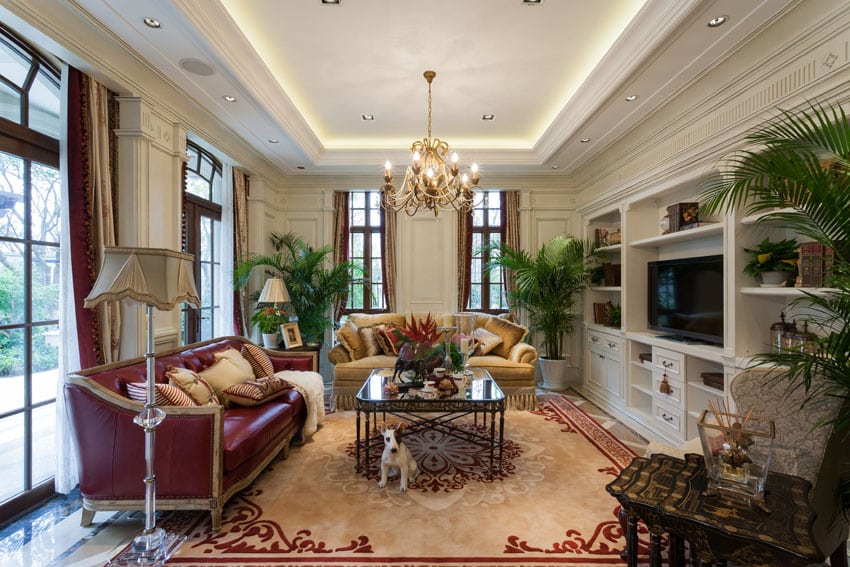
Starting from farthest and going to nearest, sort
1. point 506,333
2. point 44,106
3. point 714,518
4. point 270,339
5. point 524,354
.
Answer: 1. point 506,333
2. point 270,339
3. point 524,354
4. point 44,106
5. point 714,518

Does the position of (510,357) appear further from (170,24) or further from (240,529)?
(170,24)

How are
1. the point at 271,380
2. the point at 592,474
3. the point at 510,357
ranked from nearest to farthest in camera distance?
the point at 592,474, the point at 271,380, the point at 510,357

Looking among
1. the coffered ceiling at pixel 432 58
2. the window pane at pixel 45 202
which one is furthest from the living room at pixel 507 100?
the window pane at pixel 45 202

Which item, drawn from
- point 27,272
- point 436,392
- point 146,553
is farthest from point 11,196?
point 436,392

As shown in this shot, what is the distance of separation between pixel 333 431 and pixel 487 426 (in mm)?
1476

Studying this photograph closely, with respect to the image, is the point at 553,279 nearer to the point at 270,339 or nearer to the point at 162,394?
the point at 270,339

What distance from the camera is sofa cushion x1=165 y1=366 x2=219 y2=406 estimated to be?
2.54 m

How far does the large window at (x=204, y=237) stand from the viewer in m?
4.10

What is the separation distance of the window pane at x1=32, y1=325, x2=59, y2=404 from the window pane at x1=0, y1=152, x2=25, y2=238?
624 millimetres

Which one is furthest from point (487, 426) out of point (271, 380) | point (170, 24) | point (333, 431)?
point (170, 24)

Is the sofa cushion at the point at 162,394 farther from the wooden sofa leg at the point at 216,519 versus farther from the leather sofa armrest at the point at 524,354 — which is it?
the leather sofa armrest at the point at 524,354

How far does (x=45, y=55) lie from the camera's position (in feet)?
8.45

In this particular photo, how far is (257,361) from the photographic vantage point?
3.71 meters

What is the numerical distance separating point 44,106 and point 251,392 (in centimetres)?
230
